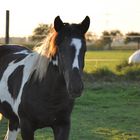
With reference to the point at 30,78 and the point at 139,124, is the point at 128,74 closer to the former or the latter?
the point at 139,124

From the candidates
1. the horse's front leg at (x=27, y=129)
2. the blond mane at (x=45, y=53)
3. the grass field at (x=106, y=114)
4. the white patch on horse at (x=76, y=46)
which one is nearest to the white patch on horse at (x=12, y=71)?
the blond mane at (x=45, y=53)

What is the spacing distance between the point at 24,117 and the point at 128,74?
10308 millimetres

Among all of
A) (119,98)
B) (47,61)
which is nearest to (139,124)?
(119,98)

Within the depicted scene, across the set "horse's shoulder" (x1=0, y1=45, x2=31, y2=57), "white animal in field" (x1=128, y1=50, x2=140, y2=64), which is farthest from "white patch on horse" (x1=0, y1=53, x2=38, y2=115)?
"white animal in field" (x1=128, y1=50, x2=140, y2=64)

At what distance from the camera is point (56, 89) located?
562 centimetres

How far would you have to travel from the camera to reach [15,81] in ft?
20.7

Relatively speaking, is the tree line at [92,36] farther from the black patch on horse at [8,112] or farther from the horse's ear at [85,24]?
the black patch on horse at [8,112]

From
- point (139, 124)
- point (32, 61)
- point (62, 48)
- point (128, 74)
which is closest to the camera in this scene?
point (62, 48)

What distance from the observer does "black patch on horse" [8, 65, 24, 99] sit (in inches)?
243

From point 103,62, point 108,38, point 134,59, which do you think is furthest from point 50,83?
point 103,62

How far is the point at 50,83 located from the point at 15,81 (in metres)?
0.80

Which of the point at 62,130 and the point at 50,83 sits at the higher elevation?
the point at 50,83

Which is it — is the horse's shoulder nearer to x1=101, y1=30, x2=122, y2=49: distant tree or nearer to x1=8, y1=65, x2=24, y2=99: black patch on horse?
x1=8, y1=65, x2=24, y2=99: black patch on horse

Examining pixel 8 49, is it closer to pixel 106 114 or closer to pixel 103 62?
pixel 106 114
